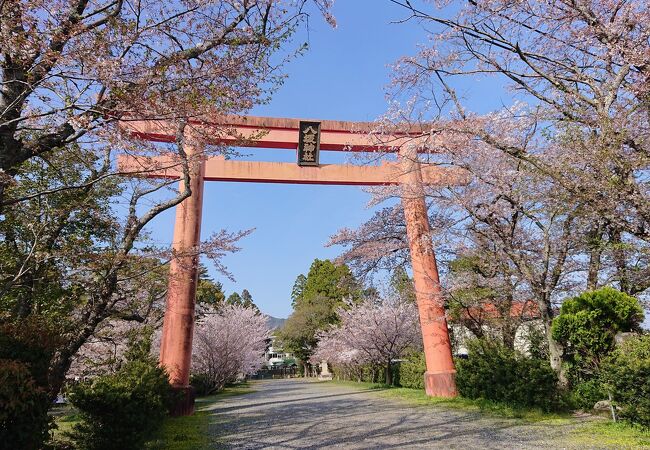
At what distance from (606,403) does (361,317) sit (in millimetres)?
9278

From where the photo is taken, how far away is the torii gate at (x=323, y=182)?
31.8 feet

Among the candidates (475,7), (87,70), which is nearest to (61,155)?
(87,70)

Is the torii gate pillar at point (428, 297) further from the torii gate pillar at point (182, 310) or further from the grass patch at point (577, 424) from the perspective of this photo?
the torii gate pillar at point (182, 310)

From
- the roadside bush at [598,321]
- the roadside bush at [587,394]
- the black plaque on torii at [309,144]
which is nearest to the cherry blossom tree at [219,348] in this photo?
the black plaque on torii at [309,144]

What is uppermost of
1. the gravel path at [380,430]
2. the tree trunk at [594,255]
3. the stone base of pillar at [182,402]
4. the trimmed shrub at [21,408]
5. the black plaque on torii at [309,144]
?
the black plaque on torii at [309,144]

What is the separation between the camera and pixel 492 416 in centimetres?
760

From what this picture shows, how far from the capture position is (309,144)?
1138cm

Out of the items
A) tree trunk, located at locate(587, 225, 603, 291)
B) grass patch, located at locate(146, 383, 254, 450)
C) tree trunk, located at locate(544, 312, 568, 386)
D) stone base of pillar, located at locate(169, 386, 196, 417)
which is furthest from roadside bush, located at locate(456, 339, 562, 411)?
stone base of pillar, located at locate(169, 386, 196, 417)

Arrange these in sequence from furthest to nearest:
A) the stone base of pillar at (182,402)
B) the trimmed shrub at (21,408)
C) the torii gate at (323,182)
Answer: the torii gate at (323,182) → the stone base of pillar at (182,402) → the trimmed shrub at (21,408)

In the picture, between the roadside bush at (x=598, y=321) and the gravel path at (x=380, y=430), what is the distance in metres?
1.39

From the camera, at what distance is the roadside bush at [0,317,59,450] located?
3.08 m

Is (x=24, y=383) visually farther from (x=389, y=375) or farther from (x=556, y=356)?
(x=389, y=375)

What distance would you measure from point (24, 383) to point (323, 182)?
29.4ft

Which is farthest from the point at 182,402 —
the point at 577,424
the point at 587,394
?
the point at 587,394
